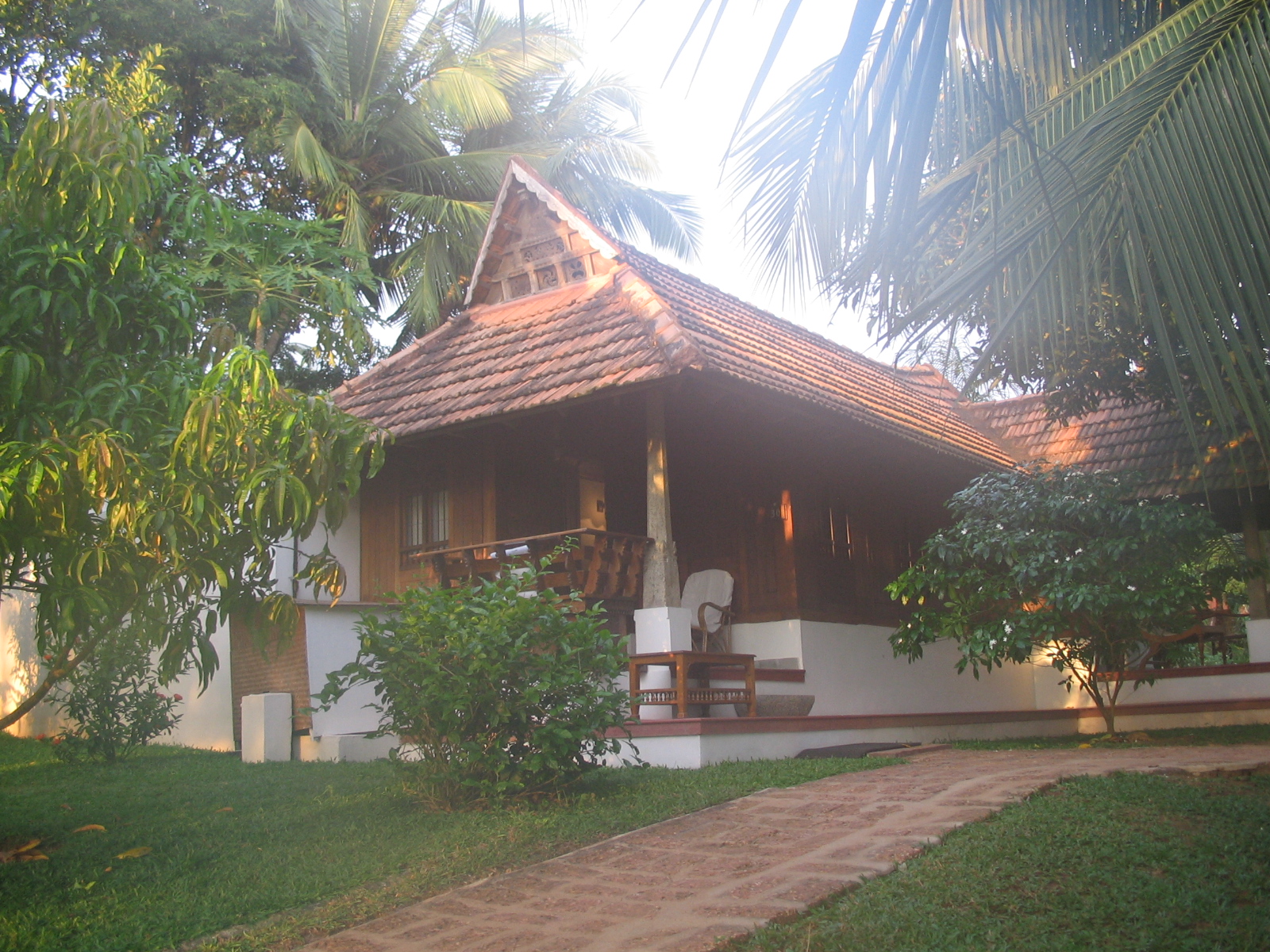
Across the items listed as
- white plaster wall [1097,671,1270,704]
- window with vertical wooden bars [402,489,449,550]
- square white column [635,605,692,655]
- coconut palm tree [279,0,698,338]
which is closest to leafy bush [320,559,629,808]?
square white column [635,605,692,655]

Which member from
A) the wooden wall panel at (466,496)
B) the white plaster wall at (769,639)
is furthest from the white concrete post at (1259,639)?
the wooden wall panel at (466,496)

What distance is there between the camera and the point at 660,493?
941 centimetres

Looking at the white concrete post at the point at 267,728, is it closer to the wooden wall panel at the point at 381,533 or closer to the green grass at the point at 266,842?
the green grass at the point at 266,842

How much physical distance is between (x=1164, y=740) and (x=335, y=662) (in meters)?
7.63

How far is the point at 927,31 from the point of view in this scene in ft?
12.3

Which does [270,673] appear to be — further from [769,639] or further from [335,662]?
[769,639]

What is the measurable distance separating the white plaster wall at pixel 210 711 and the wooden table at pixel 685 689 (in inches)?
177

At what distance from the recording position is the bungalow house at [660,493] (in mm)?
9438

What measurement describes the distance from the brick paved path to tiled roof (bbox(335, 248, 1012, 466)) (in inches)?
144

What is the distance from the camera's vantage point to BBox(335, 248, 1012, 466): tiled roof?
906 centimetres

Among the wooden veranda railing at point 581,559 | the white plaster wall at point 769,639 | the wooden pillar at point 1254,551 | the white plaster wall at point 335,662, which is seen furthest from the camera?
the wooden pillar at point 1254,551

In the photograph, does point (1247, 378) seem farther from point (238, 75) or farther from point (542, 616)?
point (238, 75)

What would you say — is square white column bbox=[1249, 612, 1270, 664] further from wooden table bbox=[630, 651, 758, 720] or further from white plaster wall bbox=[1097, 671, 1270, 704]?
wooden table bbox=[630, 651, 758, 720]

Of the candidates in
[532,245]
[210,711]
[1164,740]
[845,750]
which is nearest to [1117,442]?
[1164,740]
